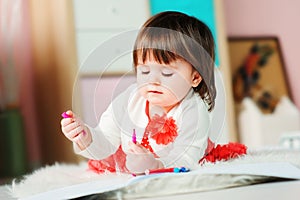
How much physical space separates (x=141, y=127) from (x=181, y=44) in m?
0.10

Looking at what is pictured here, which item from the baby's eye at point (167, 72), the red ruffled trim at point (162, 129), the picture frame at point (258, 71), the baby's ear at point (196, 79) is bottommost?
the picture frame at point (258, 71)

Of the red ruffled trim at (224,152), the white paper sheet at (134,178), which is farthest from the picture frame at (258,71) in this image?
the white paper sheet at (134,178)

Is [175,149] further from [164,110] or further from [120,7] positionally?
[120,7]

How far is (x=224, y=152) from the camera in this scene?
29.9 inches

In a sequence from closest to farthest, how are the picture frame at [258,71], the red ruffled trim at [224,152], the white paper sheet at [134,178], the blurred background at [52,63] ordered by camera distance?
the white paper sheet at [134,178] → the red ruffled trim at [224,152] → the blurred background at [52,63] → the picture frame at [258,71]

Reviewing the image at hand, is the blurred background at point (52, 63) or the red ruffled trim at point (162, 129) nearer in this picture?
the red ruffled trim at point (162, 129)

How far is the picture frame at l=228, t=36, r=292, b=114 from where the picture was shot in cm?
297

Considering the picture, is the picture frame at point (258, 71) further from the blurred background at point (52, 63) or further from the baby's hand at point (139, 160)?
the baby's hand at point (139, 160)

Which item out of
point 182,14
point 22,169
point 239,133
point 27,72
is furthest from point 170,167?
point 239,133

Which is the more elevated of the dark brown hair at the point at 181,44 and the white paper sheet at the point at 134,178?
the dark brown hair at the point at 181,44

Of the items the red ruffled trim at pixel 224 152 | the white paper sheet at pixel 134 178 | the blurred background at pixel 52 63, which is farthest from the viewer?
the blurred background at pixel 52 63

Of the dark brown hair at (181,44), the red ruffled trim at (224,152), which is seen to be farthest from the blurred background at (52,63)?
the dark brown hair at (181,44)

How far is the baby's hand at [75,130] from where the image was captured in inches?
24.3

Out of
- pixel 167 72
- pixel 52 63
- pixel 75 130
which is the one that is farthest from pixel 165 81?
pixel 52 63
